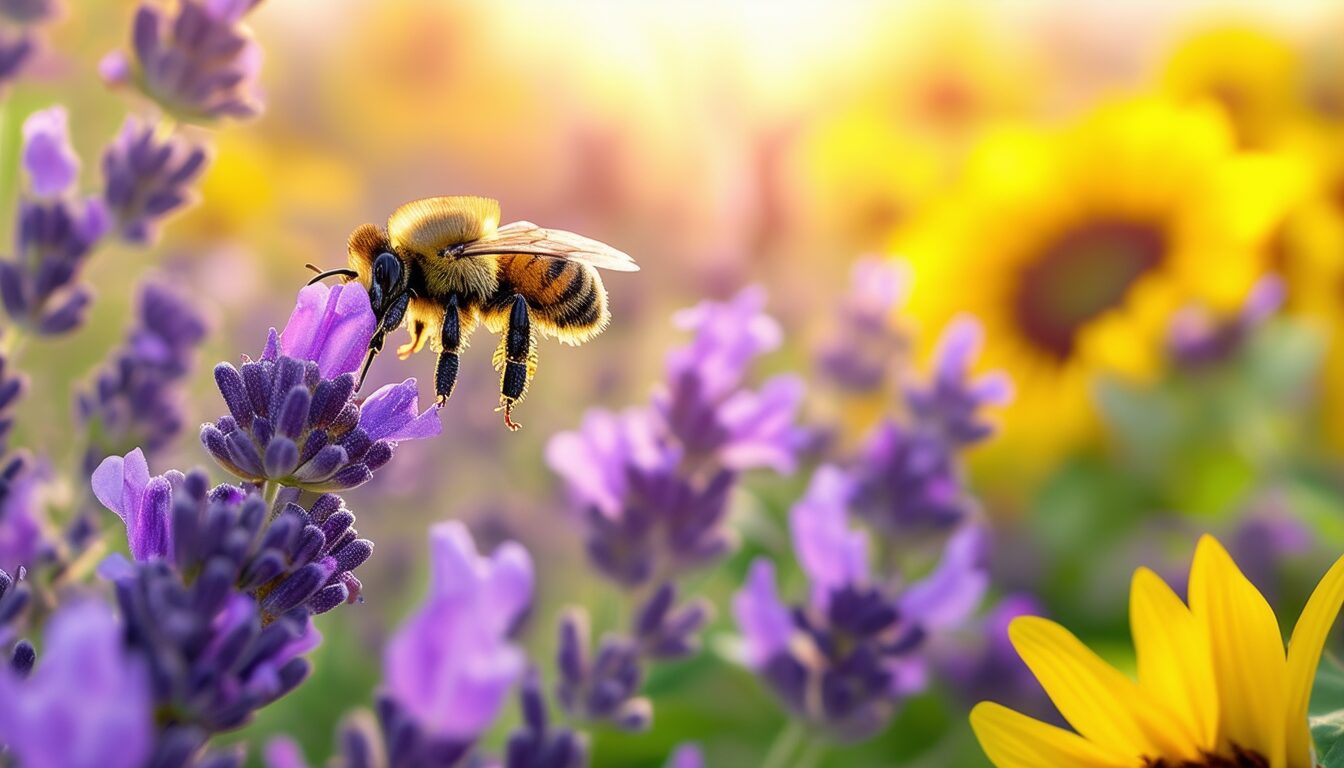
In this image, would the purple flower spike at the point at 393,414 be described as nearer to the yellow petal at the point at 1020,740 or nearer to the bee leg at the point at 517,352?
the yellow petal at the point at 1020,740

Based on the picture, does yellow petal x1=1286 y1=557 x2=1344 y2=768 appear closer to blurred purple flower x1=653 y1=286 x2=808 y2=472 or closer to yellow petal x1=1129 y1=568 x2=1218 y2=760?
yellow petal x1=1129 y1=568 x2=1218 y2=760

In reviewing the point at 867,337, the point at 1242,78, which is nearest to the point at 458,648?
the point at 867,337

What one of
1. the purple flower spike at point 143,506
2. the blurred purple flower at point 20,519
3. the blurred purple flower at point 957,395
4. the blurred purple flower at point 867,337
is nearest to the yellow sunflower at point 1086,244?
the blurred purple flower at point 867,337

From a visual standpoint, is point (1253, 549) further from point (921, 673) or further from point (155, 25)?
point (155, 25)

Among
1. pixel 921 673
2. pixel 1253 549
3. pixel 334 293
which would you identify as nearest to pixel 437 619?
pixel 334 293

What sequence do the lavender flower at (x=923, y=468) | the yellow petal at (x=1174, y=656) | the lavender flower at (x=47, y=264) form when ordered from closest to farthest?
the yellow petal at (x=1174, y=656)
the lavender flower at (x=47, y=264)
the lavender flower at (x=923, y=468)

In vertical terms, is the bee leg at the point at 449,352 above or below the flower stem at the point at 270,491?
above
